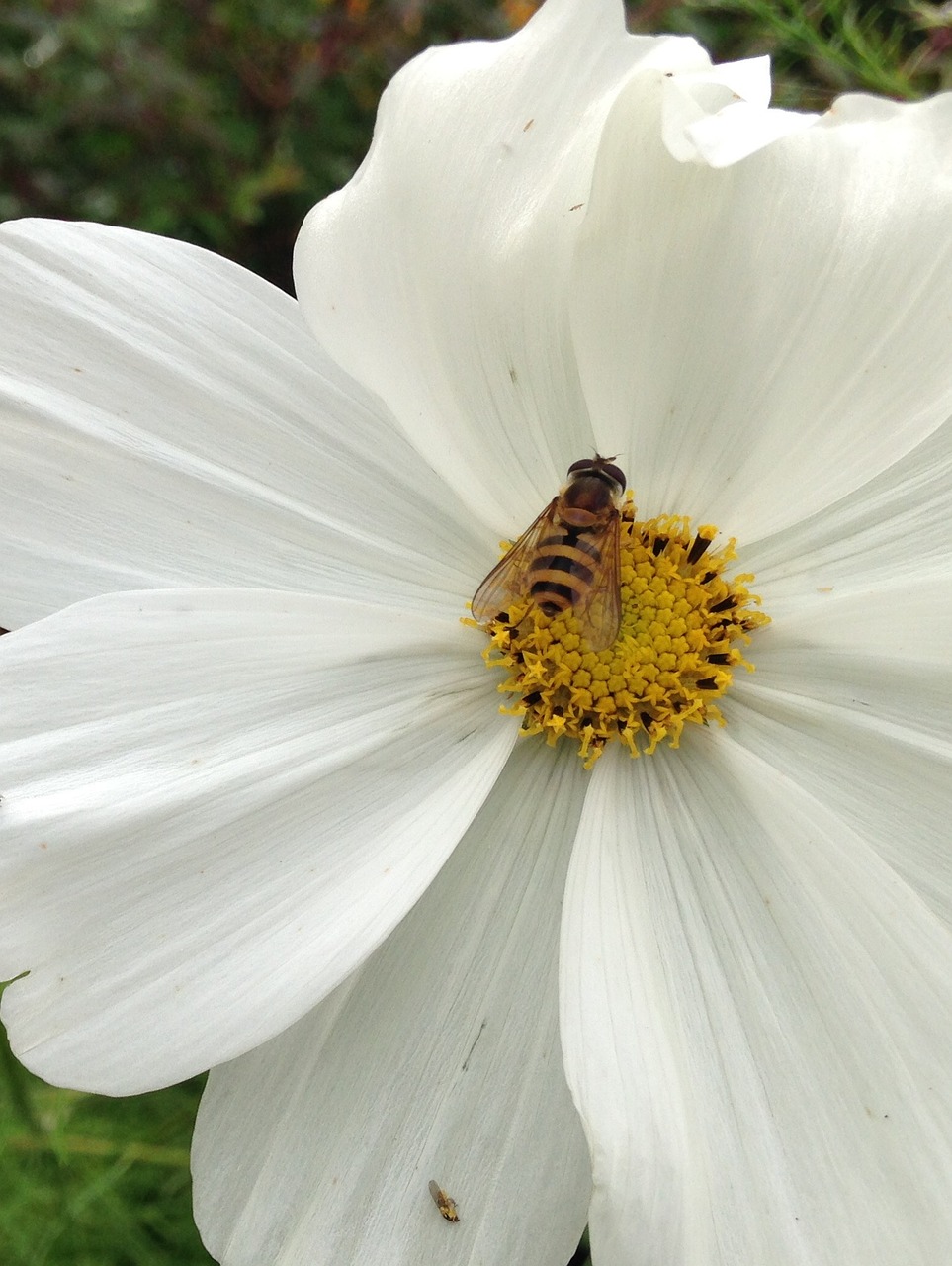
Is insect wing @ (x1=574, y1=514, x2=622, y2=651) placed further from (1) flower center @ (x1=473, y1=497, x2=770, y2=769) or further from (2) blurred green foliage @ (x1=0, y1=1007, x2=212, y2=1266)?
(2) blurred green foliage @ (x1=0, y1=1007, x2=212, y2=1266)

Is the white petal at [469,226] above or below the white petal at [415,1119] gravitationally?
above

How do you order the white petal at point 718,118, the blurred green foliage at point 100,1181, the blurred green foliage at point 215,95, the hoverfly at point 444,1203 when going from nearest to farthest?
the white petal at point 718,118 → the hoverfly at point 444,1203 → the blurred green foliage at point 100,1181 → the blurred green foliage at point 215,95

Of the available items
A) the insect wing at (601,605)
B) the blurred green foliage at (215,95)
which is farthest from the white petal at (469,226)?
the blurred green foliage at (215,95)

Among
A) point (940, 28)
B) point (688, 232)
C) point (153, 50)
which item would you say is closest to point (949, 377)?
point (688, 232)

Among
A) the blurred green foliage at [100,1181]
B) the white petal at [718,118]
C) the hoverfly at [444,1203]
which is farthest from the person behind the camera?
the blurred green foliage at [100,1181]

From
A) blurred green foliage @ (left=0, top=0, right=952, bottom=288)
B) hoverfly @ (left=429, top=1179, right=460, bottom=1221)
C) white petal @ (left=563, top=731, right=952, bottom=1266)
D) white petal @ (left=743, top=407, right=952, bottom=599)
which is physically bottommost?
hoverfly @ (left=429, top=1179, right=460, bottom=1221)

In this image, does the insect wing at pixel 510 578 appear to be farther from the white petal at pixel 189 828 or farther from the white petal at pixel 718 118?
the white petal at pixel 718 118

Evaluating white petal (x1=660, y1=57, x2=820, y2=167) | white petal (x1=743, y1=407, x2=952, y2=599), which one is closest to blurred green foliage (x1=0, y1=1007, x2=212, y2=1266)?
white petal (x1=743, y1=407, x2=952, y2=599)
